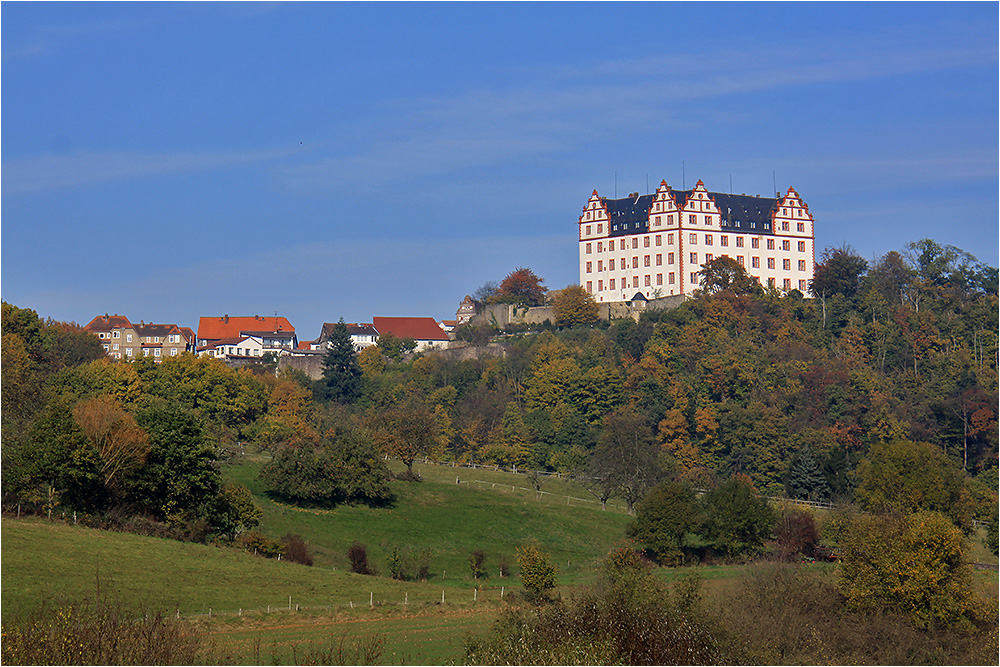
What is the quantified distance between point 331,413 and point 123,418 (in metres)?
48.6

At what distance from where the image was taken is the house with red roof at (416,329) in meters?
138

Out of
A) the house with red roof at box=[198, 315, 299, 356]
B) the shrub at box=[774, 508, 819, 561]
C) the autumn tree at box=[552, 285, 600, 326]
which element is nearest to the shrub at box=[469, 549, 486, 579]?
the shrub at box=[774, 508, 819, 561]

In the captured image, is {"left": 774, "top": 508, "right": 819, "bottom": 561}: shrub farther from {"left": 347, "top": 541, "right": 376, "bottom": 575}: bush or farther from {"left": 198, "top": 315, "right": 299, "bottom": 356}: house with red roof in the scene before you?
{"left": 198, "top": 315, "right": 299, "bottom": 356}: house with red roof

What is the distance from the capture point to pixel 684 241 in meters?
111

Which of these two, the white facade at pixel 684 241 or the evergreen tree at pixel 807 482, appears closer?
the evergreen tree at pixel 807 482

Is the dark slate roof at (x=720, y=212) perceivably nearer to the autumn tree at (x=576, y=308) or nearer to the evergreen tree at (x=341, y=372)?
the autumn tree at (x=576, y=308)

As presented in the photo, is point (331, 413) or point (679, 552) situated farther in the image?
point (331, 413)

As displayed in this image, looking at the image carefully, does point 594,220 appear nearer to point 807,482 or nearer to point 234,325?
point 807,482

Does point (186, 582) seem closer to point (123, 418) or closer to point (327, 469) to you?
point (123, 418)

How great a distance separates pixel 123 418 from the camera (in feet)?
179

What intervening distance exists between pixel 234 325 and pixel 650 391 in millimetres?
66592

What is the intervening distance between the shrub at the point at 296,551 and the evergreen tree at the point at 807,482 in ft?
125

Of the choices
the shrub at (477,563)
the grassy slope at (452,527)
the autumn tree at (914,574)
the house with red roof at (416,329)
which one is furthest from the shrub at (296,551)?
the house with red roof at (416,329)

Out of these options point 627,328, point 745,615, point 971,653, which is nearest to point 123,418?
point 745,615
